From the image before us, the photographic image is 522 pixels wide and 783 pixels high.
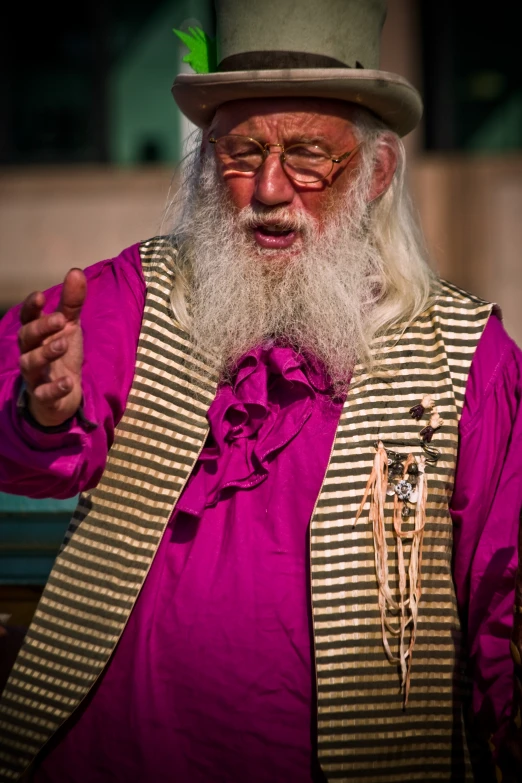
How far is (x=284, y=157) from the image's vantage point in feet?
9.06

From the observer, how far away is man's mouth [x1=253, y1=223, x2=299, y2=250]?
2.81 metres

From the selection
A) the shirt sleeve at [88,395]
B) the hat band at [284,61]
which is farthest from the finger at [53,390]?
the hat band at [284,61]

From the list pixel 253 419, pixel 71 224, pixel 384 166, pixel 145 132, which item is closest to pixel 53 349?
pixel 253 419

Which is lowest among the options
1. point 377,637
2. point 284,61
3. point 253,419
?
point 377,637

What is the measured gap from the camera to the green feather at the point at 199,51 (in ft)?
9.58

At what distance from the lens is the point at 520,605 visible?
2.20m

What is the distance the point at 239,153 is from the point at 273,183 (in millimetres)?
152

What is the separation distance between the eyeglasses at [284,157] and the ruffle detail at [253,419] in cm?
46

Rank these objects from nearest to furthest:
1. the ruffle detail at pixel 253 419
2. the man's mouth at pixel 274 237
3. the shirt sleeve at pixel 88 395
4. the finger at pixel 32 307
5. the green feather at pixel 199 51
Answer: the finger at pixel 32 307, the shirt sleeve at pixel 88 395, the ruffle detail at pixel 253 419, the man's mouth at pixel 274 237, the green feather at pixel 199 51

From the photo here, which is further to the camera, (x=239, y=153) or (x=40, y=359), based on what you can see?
(x=239, y=153)

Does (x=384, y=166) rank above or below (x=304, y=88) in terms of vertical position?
below

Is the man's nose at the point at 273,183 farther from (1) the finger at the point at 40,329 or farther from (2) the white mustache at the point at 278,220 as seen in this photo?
(1) the finger at the point at 40,329

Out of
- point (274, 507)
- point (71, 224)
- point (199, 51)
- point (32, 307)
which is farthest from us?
point (71, 224)

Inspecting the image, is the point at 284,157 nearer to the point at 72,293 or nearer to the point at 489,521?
the point at 72,293
